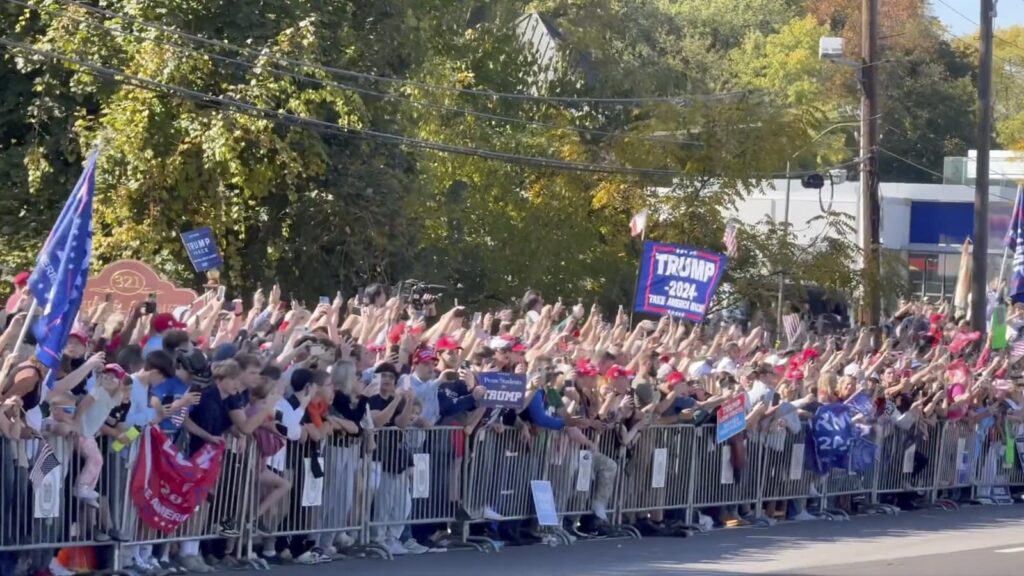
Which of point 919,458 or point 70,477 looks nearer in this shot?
point 70,477

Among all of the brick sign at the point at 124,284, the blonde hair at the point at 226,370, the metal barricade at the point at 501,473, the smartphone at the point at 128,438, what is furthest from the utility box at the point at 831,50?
the smartphone at the point at 128,438

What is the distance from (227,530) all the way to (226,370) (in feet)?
4.22

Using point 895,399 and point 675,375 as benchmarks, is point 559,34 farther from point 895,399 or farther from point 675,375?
point 675,375

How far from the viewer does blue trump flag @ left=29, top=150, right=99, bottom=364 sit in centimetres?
1079

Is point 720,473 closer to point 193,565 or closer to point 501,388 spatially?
point 501,388

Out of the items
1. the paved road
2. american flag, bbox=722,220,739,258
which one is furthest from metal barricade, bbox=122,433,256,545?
american flag, bbox=722,220,739,258

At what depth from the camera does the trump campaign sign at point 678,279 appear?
814 inches

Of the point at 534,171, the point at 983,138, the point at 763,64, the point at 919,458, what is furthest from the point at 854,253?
the point at 763,64

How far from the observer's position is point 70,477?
1152 cm

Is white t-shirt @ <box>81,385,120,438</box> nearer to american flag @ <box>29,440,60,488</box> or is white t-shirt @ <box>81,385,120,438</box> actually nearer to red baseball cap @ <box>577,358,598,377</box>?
american flag @ <box>29,440,60,488</box>

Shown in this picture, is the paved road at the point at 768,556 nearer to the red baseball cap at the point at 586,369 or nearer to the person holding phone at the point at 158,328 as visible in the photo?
the red baseball cap at the point at 586,369

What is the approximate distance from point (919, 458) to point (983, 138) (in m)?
11.0

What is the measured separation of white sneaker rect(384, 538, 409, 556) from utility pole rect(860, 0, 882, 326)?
17.0m

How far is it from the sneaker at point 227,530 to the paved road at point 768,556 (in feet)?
1.25
